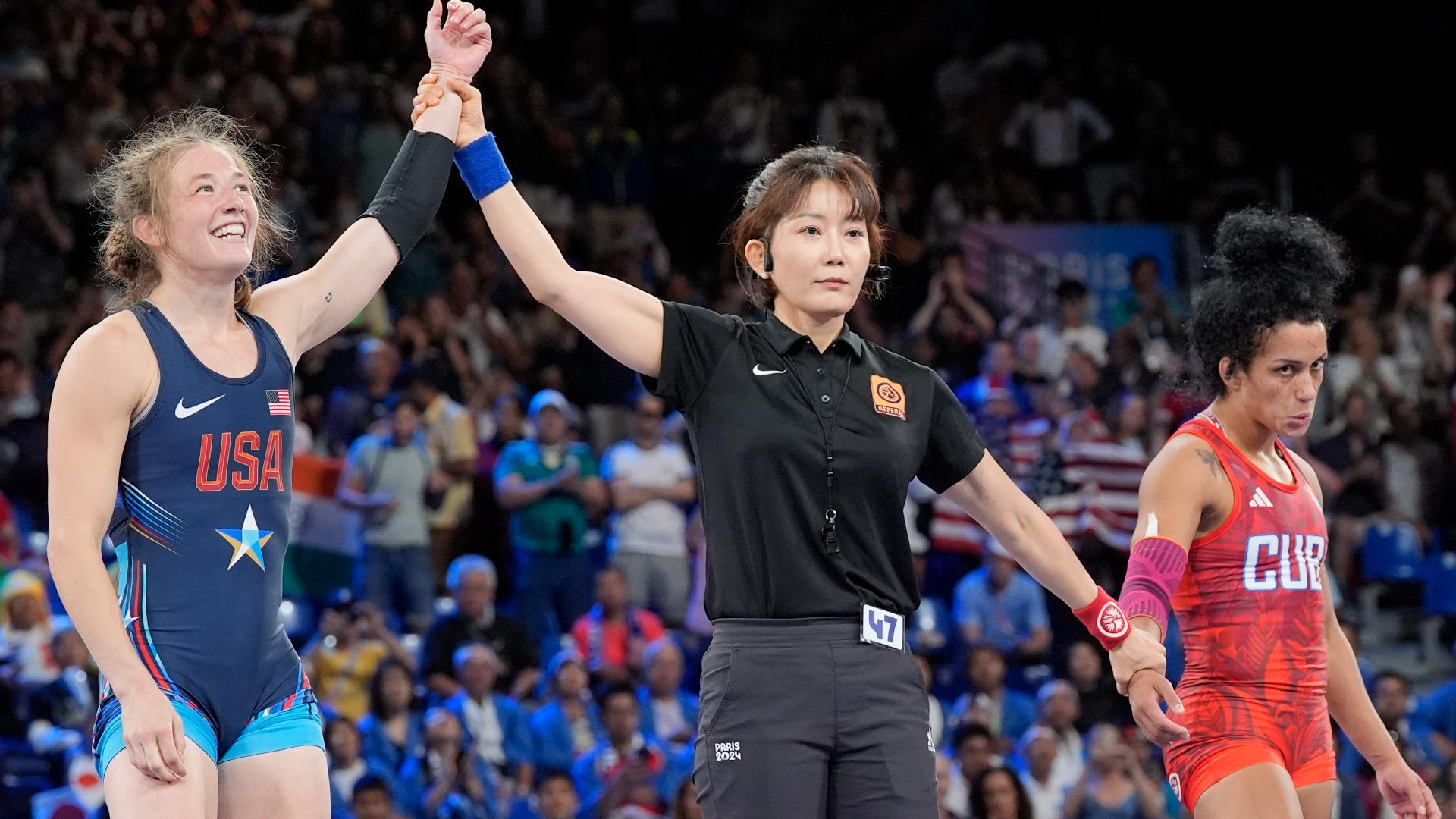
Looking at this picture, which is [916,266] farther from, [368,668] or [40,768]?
[40,768]

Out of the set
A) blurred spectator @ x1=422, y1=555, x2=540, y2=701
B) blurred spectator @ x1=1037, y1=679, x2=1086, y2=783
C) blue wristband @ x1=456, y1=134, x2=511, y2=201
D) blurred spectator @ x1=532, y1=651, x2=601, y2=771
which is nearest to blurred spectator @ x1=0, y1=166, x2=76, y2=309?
blurred spectator @ x1=422, y1=555, x2=540, y2=701

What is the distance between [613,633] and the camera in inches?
376

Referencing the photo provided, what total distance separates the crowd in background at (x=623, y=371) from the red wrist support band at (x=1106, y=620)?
4.48m

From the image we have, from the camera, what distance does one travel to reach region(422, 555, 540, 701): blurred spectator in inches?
364

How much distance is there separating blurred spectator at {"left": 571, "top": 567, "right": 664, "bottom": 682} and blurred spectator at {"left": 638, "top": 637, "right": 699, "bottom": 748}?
19cm

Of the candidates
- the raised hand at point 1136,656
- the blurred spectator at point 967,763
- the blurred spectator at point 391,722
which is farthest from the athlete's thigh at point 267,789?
the blurred spectator at point 967,763

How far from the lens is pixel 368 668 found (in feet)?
30.0

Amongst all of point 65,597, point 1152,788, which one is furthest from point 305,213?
point 65,597

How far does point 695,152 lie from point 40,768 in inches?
289

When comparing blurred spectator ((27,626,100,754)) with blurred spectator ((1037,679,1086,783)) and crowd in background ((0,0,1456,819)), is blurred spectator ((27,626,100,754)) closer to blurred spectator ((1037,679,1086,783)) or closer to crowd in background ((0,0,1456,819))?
crowd in background ((0,0,1456,819))

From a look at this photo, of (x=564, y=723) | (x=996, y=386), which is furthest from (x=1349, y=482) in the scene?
(x=564, y=723)

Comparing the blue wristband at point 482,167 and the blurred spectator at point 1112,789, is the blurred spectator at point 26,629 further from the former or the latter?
the blue wristband at point 482,167

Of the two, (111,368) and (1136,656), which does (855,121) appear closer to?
(1136,656)

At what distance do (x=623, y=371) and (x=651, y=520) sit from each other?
1.78 metres
